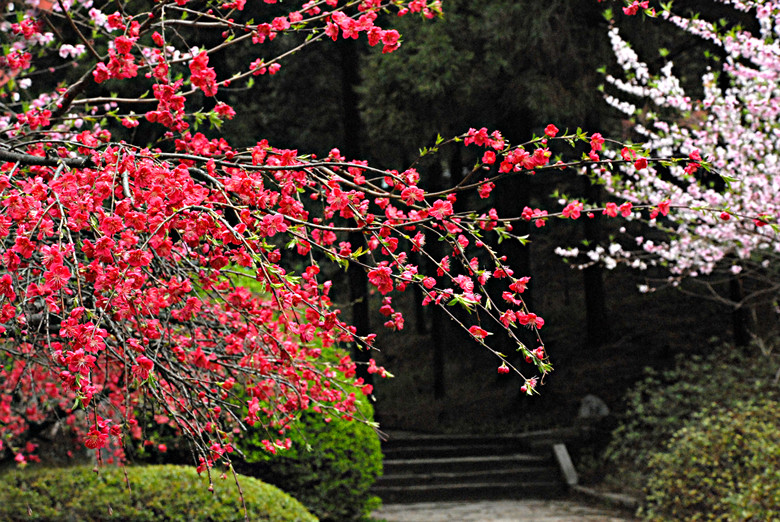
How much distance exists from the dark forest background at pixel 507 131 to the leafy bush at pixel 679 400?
141cm

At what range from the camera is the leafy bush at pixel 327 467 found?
759 cm

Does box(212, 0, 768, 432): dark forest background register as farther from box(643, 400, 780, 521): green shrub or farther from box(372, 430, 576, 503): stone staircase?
box(643, 400, 780, 521): green shrub

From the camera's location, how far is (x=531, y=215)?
276 cm

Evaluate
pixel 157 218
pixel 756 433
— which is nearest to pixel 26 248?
pixel 157 218

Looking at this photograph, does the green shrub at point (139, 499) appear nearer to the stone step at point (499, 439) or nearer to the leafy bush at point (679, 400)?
Result: the leafy bush at point (679, 400)

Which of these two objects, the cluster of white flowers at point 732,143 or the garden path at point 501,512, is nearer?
the cluster of white flowers at point 732,143

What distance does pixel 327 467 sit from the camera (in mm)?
7754

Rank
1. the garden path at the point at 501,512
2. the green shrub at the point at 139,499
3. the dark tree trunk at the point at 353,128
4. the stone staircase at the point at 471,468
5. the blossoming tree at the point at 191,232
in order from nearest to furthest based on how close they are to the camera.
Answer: the blossoming tree at the point at 191,232
the green shrub at the point at 139,499
the garden path at the point at 501,512
the stone staircase at the point at 471,468
the dark tree trunk at the point at 353,128

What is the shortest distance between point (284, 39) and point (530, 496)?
9.20 metres

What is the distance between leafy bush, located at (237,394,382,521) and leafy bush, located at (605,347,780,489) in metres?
4.37

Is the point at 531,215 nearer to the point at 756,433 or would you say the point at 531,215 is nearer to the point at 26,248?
the point at 26,248

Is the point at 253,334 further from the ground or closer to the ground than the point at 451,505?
further from the ground

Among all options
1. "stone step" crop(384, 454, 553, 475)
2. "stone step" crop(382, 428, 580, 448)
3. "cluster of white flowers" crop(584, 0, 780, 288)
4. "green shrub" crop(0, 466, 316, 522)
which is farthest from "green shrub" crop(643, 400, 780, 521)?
"green shrub" crop(0, 466, 316, 522)

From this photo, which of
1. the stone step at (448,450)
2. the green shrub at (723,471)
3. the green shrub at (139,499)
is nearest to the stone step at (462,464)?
the stone step at (448,450)
